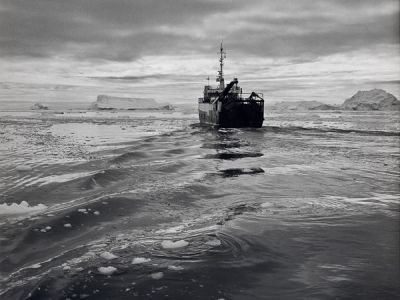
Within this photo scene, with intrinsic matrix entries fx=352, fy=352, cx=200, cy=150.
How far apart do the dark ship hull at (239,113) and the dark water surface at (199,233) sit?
24.3 metres

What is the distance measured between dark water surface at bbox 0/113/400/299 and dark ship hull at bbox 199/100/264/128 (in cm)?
2431

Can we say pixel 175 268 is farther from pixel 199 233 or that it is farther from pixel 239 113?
pixel 239 113

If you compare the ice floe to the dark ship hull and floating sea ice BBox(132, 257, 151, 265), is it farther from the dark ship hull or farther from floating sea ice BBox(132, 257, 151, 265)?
the dark ship hull

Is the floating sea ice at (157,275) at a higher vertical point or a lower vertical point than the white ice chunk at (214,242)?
higher

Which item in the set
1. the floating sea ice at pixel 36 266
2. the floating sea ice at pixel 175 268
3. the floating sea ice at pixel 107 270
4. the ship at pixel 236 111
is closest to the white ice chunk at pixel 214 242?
the floating sea ice at pixel 175 268

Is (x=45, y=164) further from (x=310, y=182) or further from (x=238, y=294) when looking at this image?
(x=238, y=294)

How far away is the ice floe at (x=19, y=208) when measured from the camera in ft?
25.3

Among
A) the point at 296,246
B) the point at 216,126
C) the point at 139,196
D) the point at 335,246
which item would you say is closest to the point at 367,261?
the point at 335,246

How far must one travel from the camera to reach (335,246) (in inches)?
229

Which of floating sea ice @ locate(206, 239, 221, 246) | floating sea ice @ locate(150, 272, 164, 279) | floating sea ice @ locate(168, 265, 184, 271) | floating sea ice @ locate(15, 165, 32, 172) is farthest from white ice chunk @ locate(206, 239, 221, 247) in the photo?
floating sea ice @ locate(15, 165, 32, 172)

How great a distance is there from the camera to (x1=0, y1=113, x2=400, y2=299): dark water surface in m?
4.46

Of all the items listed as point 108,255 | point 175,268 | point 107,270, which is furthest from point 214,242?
point 107,270

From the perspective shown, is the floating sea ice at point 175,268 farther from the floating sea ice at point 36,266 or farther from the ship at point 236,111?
the ship at point 236,111

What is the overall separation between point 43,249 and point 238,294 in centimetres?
334
